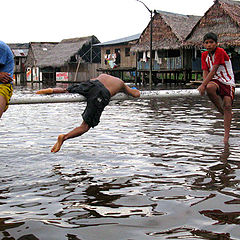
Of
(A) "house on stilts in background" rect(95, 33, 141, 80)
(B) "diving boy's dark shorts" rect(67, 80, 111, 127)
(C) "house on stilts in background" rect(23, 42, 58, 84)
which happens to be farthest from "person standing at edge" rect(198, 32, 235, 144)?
(C) "house on stilts in background" rect(23, 42, 58, 84)

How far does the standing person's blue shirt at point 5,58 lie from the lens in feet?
14.7

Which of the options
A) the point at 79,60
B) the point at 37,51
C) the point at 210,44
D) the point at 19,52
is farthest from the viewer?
the point at 19,52

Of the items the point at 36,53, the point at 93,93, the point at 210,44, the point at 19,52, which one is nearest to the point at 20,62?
the point at 19,52

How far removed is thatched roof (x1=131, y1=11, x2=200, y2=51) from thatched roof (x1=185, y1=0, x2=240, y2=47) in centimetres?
160

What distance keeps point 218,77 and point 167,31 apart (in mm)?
26176

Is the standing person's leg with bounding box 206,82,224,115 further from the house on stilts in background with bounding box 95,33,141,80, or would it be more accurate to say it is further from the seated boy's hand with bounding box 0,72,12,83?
the house on stilts in background with bounding box 95,33,141,80

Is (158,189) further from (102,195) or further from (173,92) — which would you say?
(173,92)

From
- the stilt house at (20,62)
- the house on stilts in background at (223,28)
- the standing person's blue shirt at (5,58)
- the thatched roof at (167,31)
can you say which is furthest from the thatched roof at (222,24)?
the stilt house at (20,62)

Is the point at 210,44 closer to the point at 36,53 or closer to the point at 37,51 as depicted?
the point at 36,53

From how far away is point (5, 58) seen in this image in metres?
4.53

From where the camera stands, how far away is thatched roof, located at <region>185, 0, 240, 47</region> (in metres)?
24.6

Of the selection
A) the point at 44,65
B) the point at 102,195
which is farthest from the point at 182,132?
the point at 44,65

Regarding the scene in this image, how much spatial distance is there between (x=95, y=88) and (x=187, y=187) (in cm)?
165

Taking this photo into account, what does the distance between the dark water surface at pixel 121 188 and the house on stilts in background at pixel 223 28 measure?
1962 centimetres
